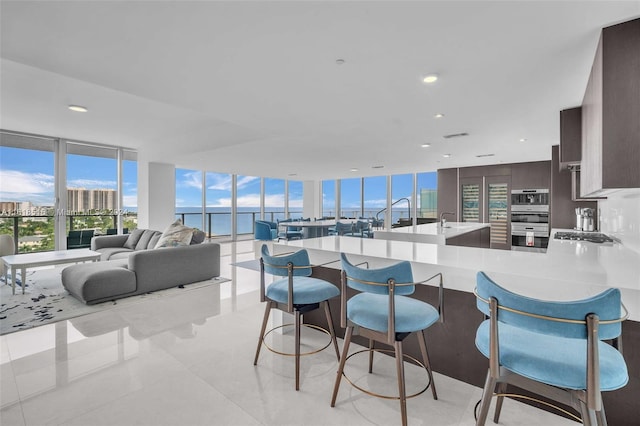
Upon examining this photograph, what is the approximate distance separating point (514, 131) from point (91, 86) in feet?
17.5

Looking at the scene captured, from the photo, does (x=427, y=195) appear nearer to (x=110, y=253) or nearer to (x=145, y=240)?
(x=145, y=240)

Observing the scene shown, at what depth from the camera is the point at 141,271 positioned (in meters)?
3.99

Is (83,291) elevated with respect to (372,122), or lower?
lower

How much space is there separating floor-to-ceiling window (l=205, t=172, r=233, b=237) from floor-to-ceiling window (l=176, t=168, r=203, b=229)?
31 centimetres

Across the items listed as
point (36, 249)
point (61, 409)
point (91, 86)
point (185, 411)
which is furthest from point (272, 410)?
point (36, 249)

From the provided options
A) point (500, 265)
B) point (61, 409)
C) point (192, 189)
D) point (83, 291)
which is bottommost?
point (61, 409)

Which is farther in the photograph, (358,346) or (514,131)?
(514,131)

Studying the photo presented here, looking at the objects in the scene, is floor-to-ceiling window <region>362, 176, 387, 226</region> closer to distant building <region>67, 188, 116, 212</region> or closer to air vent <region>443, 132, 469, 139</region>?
air vent <region>443, 132, 469, 139</region>

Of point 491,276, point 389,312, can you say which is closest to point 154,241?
point 389,312

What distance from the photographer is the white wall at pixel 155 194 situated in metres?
6.54

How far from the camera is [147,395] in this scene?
193 cm

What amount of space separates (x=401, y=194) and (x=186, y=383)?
31.2 feet

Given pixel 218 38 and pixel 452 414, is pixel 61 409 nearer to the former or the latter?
pixel 452 414

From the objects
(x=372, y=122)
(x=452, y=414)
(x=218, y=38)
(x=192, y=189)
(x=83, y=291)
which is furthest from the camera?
(x=192, y=189)
